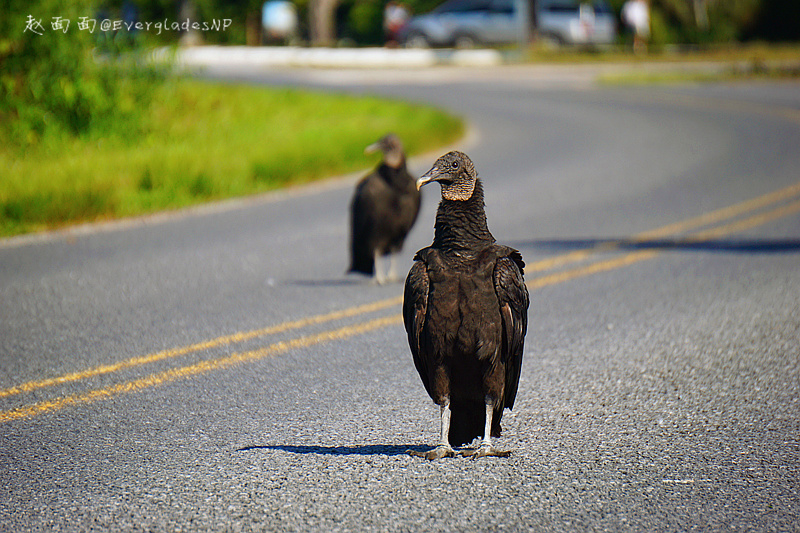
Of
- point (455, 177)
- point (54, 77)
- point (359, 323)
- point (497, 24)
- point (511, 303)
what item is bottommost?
point (359, 323)

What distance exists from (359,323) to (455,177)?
274 centimetres

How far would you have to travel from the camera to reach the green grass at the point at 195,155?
11297 millimetres

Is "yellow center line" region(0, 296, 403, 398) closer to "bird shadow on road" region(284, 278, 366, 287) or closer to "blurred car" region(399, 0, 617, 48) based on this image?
"bird shadow on road" region(284, 278, 366, 287)

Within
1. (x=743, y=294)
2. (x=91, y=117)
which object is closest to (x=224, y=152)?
(x=91, y=117)

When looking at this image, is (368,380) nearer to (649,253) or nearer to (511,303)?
(511,303)

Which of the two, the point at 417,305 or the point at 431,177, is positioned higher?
the point at 431,177

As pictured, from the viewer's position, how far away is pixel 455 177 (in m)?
4.12

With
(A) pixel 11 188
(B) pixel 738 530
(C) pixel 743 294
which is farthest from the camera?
(A) pixel 11 188

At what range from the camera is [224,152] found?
568 inches

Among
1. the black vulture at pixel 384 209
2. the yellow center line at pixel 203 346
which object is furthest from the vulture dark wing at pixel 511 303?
the black vulture at pixel 384 209

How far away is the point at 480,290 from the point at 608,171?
1055 centimetres

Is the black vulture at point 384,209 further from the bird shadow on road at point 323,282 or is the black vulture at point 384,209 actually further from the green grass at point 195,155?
the green grass at point 195,155

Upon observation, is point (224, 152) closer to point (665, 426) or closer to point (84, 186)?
point (84, 186)

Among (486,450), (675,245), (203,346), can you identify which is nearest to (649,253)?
(675,245)
